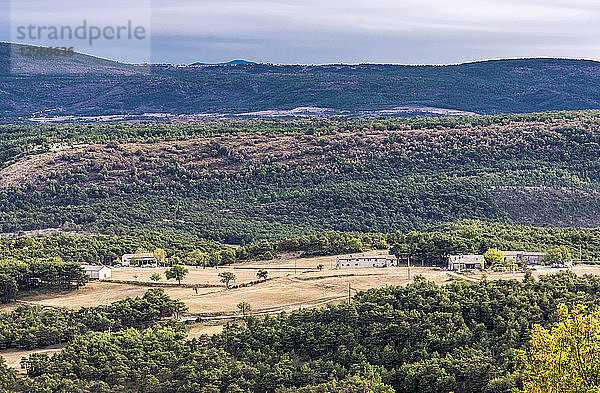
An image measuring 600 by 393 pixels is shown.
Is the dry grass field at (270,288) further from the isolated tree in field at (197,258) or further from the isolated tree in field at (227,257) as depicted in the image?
the isolated tree in field at (197,258)

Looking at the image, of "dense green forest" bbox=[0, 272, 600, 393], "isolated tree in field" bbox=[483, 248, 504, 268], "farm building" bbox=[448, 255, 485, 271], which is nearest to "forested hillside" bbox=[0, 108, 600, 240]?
"farm building" bbox=[448, 255, 485, 271]

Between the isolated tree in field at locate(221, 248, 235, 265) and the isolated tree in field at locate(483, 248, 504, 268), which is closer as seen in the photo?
the isolated tree in field at locate(483, 248, 504, 268)

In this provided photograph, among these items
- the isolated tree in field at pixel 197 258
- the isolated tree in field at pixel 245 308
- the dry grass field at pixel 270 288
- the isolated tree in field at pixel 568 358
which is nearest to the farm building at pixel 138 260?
the isolated tree in field at pixel 197 258

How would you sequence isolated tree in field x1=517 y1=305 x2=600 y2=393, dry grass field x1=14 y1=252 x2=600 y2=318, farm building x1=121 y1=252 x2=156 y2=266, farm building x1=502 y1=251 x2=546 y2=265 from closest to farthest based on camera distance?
1. isolated tree in field x1=517 y1=305 x2=600 y2=393
2. dry grass field x1=14 y1=252 x2=600 y2=318
3. farm building x1=502 y1=251 x2=546 y2=265
4. farm building x1=121 y1=252 x2=156 y2=266

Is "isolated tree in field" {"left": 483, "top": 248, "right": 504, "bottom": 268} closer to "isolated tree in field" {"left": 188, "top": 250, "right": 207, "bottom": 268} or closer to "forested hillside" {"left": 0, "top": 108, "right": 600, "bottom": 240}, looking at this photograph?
"isolated tree in field" {"left": 188, "top": 250, "right": 207, "bottom": 268}

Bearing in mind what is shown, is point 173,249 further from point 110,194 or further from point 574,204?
point 574,204

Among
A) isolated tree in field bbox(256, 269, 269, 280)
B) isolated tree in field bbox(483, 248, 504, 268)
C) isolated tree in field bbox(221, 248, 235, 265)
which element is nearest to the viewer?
isolated tree in field bbox(483, 248, 504, 268)
